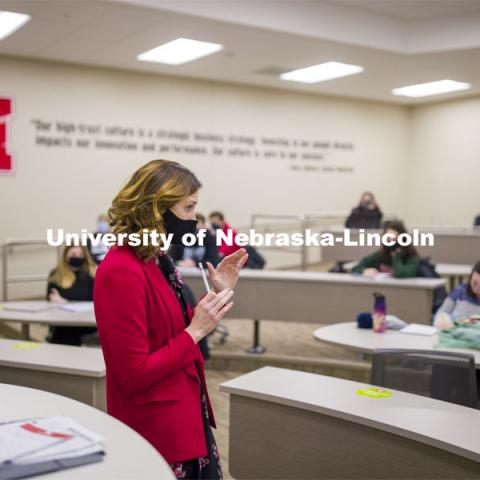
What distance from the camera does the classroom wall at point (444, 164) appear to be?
13.5 metres

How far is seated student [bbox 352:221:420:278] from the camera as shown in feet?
19.7

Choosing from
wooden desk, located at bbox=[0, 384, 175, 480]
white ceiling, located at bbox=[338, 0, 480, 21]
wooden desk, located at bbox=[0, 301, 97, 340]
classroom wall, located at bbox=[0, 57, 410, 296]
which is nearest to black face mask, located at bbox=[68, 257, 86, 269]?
wooden desk, located at bbox=[0, 301, 97, 340]

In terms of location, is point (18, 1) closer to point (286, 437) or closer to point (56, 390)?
point (56, 390)

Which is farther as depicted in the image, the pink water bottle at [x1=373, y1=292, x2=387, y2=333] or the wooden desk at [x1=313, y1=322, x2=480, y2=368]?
the pink water bottle at [x1=373, y1=292, x2=387, y2=333]

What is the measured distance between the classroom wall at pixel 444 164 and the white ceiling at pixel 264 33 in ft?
10.3

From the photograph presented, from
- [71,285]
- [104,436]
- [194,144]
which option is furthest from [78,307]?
[194,144]

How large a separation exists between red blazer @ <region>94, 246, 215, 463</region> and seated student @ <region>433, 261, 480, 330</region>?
2.76 meters

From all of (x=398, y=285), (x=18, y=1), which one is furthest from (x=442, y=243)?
(x=18, y=1)

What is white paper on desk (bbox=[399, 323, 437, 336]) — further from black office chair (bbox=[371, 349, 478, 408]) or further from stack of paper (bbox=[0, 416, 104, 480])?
stack of paper (bbox=[0, 416, 104, 480])

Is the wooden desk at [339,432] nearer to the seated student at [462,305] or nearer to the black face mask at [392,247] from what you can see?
the seated student at [462,305]

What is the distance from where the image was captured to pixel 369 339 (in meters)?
4.07

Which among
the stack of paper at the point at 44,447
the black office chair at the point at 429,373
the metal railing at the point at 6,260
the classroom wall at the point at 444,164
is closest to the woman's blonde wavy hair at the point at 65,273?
the metal railing at the point at 6,260

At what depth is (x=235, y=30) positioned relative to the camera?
779 centimetres

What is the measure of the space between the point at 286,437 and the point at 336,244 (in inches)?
263
